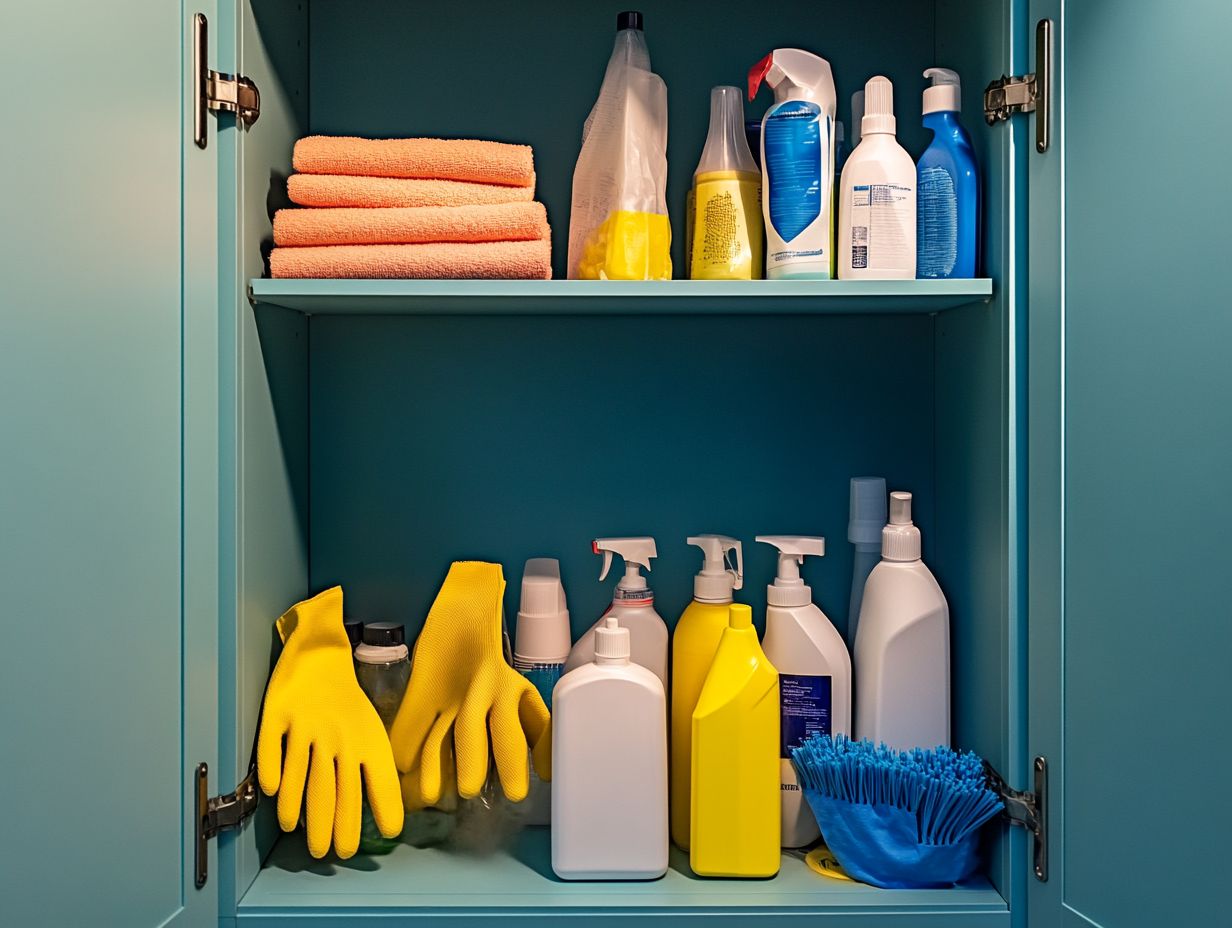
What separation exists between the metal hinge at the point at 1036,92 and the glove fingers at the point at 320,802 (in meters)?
0.84

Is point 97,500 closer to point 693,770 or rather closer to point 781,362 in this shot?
point 693,770

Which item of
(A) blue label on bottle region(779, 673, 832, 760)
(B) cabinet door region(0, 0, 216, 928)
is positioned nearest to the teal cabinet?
(B) cabinet door region(0, 0, 216, 928)

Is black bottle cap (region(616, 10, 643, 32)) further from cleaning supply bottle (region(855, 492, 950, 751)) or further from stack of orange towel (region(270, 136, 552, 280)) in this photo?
cleaning supply bottle (region(855, 492, 950, 751))

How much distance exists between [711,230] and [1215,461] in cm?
49

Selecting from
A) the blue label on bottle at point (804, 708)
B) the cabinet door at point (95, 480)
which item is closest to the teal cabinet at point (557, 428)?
the cabinet door at point (95, 480)

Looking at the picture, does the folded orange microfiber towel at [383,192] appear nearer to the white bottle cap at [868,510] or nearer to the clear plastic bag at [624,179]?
the clear plastic bag at [624,179]

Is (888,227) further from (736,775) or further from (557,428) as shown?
(736,775)

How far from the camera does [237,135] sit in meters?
0.92

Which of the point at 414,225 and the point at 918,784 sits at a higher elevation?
the point at 414,225

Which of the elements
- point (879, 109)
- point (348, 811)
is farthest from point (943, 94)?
point (348, 811)

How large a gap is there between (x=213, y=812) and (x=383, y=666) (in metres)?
0.23

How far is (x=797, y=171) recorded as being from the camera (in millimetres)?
991

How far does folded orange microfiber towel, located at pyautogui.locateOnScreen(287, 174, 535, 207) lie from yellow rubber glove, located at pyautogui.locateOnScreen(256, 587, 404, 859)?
389 mm

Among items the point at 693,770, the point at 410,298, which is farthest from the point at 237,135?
the point at 693,770
